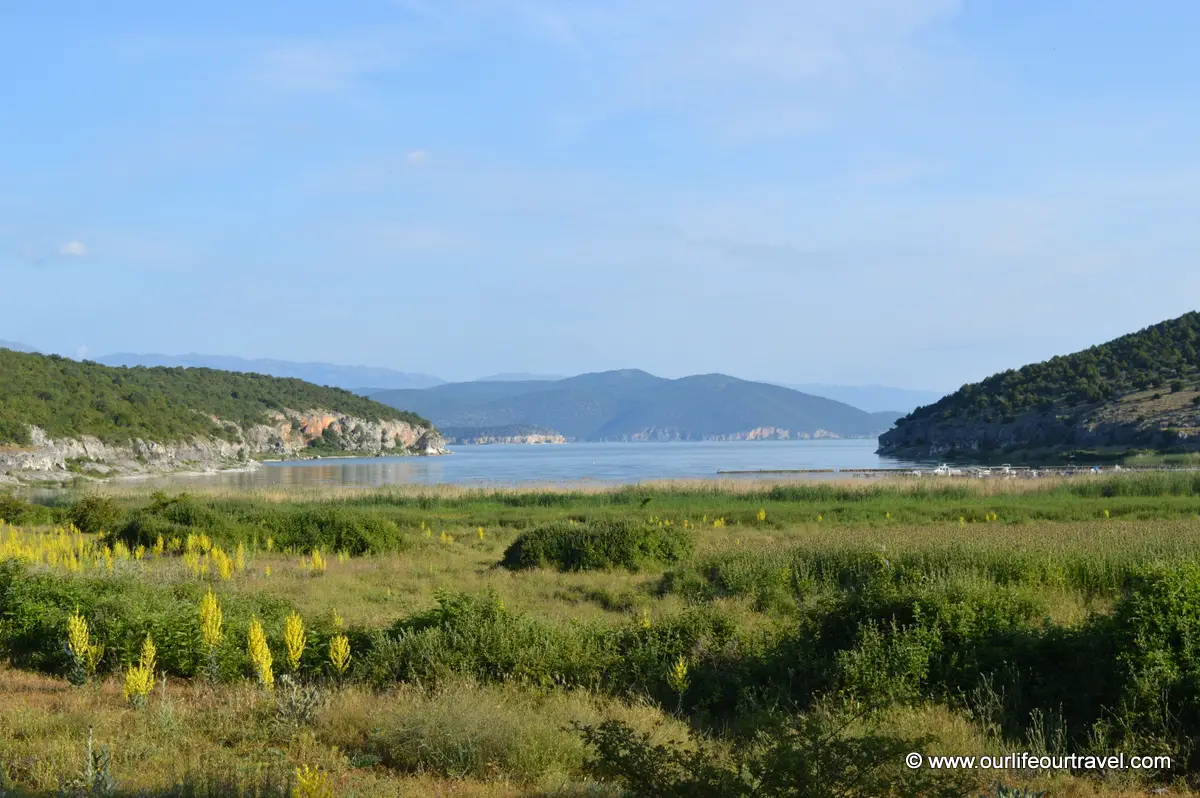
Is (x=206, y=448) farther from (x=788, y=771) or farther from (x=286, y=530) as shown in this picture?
(x=788, y=771)

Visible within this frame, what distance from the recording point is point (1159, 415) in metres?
77.9

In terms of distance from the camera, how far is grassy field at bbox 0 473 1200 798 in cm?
566

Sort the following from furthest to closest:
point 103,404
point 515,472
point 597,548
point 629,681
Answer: point 103,404 → point 515,472 → point 597,548 → point 629,681

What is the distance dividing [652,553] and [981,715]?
14061mm

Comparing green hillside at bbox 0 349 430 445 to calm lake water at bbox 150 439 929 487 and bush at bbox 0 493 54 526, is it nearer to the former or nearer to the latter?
Result: calm lake water at bbox 150 439 929 487

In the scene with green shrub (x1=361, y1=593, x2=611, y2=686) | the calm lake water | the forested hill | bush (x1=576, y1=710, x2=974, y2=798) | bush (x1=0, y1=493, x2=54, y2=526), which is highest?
the forested hill

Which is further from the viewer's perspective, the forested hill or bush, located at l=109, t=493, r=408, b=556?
the forested hill

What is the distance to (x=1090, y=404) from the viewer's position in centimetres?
9006

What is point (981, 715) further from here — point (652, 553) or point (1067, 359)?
point (1067, 359)

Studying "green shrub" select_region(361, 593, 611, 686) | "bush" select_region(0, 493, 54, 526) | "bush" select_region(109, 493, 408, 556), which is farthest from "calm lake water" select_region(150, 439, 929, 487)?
"green shrub" select_region(361, 593, 611, 686)

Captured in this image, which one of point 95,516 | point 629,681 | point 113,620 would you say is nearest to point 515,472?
Answer: point 95,516

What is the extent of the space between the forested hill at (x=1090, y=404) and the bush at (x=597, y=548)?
64.7 m

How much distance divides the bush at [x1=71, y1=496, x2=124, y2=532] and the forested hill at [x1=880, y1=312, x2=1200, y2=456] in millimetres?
73332

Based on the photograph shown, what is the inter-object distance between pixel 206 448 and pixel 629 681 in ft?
447
